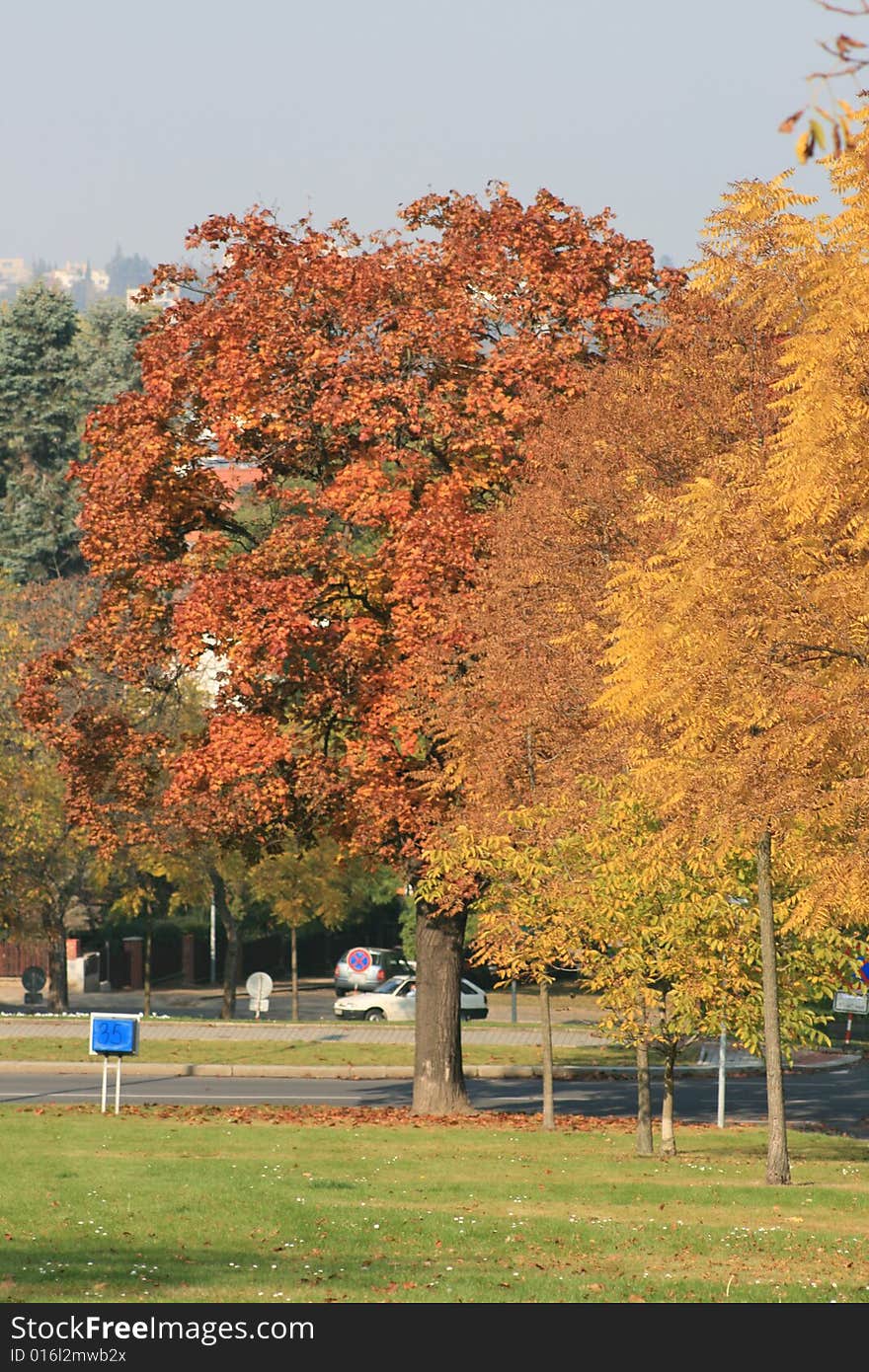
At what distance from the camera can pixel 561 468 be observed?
881 inches

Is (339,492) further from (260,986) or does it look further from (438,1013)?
(260,986)

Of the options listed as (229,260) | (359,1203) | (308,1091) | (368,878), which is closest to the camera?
(359,1203)

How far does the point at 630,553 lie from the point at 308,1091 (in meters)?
13.3

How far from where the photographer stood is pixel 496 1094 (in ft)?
103

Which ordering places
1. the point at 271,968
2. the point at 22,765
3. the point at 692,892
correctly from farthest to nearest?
the point at 271,968 → the point at 22,765 → the point at 692,892

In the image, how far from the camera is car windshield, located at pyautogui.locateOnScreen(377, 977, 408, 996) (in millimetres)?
47781

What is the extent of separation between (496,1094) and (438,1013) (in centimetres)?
548

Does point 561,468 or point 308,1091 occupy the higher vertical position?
point 561,468

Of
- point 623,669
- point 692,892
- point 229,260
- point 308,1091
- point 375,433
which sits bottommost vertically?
point 308,1091

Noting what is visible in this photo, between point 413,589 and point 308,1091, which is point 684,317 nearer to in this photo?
point 413,589

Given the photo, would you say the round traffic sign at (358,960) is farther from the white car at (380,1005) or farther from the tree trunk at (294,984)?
the white car at (380,1005)

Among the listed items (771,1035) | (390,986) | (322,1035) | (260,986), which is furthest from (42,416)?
(771,1035)

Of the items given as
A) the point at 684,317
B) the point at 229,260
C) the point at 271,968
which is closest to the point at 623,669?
the point at 684,317

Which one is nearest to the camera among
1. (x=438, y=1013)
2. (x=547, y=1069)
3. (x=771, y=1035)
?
(x=771, y=1035)
